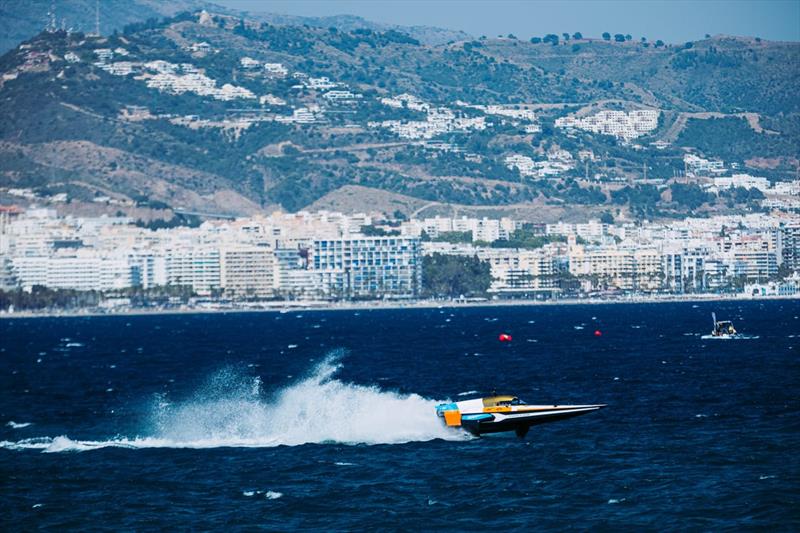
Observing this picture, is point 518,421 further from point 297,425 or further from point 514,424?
point 297,425

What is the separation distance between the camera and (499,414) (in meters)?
60.1

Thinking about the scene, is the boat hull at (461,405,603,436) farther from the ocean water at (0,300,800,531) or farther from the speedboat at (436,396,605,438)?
the ocean water at (0,300,800,531)

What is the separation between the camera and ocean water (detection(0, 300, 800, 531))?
47.7 metres

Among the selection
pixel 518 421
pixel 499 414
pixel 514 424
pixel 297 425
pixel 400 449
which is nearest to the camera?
pixel 400 449

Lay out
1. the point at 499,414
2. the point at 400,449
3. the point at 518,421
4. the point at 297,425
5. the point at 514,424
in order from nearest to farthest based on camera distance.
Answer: the point at 400,449
the point at 499,414
the point at 518,421
the point at 514,424
the point at 297,425

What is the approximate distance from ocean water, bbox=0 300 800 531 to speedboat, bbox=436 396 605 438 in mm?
614

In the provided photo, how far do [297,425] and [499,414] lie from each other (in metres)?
8.65

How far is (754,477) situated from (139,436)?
24.3 meters

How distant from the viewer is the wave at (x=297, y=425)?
6216 centimetres

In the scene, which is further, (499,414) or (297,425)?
(297,425)

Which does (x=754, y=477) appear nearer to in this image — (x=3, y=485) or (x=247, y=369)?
(x=3, y=485)

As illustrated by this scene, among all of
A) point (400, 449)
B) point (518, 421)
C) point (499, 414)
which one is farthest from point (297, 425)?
point (518, 421)

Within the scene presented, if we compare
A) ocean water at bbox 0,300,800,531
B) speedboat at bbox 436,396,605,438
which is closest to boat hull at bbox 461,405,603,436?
speedboat at bbox 436,396,605,438

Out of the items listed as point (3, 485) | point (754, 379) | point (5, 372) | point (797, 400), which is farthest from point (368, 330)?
point (3, 485)
